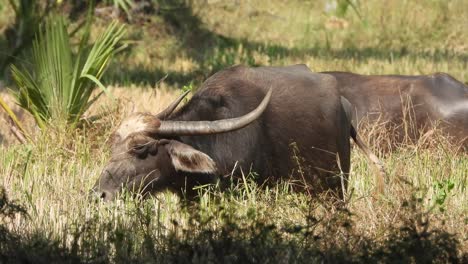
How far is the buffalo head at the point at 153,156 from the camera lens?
6.38m

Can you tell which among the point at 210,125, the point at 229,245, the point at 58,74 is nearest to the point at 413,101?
the point at 58,74

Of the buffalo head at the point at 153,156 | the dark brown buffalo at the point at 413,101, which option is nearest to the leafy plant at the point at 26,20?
the buffalo head at the point at 153,156

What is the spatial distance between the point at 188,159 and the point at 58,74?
2.12 metres

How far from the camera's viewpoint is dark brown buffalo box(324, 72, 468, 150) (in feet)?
31.9

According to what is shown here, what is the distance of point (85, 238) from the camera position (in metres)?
5.09

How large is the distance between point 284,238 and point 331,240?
276mm

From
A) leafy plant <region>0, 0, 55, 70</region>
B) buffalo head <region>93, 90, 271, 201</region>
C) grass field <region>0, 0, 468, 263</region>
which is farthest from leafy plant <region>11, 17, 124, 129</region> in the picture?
buffalo head <region>93, 90, 271, 201</region>

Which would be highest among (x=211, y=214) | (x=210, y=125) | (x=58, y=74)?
(x=210, y=125)

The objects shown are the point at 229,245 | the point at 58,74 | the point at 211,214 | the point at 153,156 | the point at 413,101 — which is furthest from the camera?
the point at 413,101

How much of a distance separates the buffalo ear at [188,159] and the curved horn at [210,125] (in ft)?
0.29

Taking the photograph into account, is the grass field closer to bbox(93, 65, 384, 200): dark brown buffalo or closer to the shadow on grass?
the shadow on grass

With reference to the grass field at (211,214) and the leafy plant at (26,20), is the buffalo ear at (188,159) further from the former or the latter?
the leafy plant at (26,20)

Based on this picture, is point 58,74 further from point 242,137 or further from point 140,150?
point 242,137

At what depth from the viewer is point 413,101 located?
9984 millimetres
